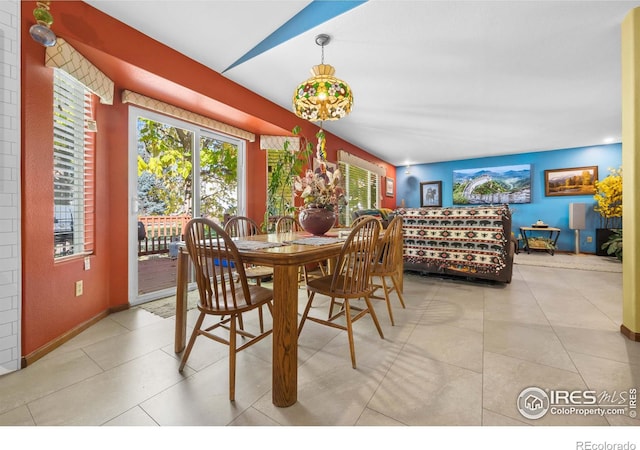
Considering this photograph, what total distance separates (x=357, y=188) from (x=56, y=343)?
5.36 meters

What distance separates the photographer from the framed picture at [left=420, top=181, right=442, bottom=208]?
764 centimetres

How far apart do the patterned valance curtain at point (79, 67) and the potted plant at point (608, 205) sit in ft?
26.1

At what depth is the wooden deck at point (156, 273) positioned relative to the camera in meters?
3.25

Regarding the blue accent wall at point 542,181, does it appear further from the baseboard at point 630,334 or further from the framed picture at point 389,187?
the baseboard at point 630,334

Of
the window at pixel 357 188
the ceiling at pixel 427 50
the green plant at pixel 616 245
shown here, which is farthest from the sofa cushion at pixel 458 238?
the green plant at pixel 616 245

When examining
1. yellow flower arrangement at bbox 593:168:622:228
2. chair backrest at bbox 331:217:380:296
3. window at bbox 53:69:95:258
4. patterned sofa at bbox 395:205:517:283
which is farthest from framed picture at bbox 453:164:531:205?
window at bbox 53:69:95:258

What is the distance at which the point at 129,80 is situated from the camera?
2332 mm

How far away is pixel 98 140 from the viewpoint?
2.29m

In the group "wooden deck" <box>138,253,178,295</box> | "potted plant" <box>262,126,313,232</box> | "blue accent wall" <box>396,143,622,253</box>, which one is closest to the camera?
"wooden deck" <box>138,253,178,295</box>

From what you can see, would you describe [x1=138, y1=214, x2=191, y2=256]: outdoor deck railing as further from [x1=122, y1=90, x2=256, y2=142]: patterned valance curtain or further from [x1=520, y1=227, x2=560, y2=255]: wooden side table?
[x1=520, y1=227, x2=560, y2=255]: wooden side table

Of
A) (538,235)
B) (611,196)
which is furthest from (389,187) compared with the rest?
(611,196)

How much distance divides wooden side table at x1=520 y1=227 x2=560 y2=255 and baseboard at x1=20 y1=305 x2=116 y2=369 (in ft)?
25.3

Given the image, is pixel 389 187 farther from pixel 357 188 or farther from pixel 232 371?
pixel 232 371
